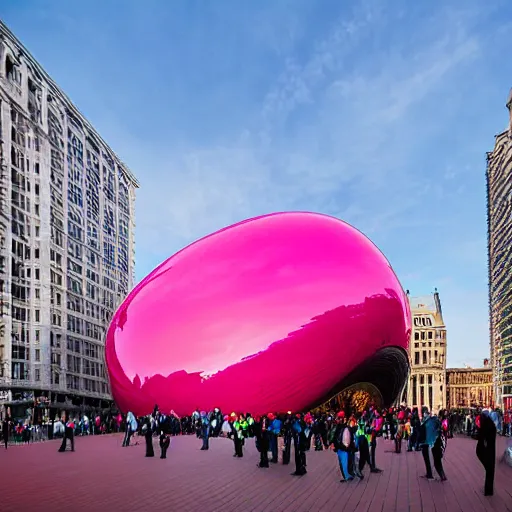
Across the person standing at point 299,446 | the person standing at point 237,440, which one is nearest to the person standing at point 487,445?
the person standing at point 299,446

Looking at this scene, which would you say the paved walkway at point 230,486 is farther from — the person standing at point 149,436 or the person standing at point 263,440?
the person standing at point 149,436

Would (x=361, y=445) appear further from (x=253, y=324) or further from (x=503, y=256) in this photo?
(x=503, y=256)

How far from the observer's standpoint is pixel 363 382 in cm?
3216

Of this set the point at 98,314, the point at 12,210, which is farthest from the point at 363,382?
the point at 98,314

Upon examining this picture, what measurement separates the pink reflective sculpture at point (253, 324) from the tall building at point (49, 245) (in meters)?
27.0

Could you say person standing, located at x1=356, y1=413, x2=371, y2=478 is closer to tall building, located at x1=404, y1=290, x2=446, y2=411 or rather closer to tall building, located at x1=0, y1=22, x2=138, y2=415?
tall building, located at x1=0, y1=22, x2=138, y2=415

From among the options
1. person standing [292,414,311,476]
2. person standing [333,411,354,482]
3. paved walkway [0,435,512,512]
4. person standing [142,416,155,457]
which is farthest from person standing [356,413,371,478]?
person standing [142,416,155,457]

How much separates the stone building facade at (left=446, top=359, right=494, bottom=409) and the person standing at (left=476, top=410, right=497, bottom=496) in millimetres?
118682

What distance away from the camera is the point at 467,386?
12675cm

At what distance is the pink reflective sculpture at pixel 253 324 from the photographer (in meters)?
25.4

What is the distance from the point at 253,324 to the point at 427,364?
94.5 m

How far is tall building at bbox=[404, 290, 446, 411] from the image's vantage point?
113562 millimetres

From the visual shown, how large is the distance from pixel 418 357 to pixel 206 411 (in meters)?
94.4

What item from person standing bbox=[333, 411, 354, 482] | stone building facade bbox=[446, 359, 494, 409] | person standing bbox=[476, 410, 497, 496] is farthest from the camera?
stone building facade bbox=[446, 359, 494, 409]
